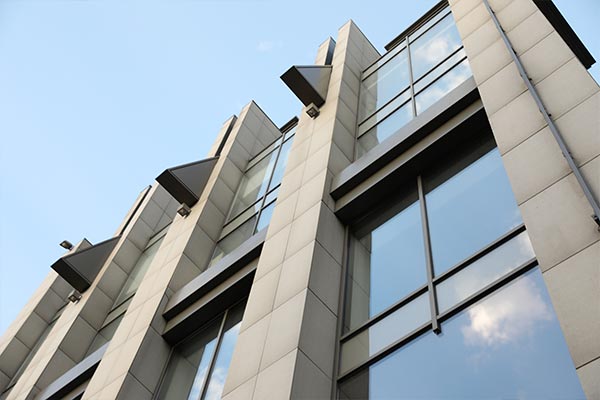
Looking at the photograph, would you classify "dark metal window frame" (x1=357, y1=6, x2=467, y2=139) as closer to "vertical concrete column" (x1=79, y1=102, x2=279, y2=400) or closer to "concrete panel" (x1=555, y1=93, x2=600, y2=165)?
"vertical concrete column" (x1=79, y1=102, x2=279, y2=400)

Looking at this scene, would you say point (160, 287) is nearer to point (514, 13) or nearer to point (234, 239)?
point (234, 239)

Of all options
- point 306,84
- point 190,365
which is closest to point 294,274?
point 190,365

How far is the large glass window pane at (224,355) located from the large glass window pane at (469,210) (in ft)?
17.2

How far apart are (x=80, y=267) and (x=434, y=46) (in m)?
15.6

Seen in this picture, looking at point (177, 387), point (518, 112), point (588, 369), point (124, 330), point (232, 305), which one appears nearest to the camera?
point (588, 369)

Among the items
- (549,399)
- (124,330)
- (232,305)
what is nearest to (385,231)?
(232,305)

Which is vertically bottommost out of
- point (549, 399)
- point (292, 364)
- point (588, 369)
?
point (549, 399)

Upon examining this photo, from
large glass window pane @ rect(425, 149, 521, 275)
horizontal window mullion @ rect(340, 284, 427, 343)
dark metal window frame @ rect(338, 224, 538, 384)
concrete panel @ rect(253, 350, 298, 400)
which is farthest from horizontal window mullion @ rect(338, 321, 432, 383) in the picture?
large glass window pane @ rect(425, 149, 521, 275)

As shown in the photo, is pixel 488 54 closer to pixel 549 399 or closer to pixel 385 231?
pixel 385 231

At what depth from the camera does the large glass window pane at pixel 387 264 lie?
35.6 ft

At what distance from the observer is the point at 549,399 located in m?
7.07

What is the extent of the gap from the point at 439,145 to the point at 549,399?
21.9ft

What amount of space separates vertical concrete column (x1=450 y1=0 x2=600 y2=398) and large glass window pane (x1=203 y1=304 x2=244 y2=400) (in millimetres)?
7331

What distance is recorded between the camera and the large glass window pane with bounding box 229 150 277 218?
2075 cm
